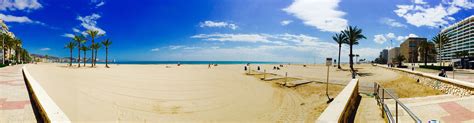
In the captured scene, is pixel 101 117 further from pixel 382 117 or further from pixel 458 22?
pixel 458 22

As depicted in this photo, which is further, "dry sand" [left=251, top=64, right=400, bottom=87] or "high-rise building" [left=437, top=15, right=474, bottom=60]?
"high-rise building" [left=437, top=15, right=474, bottom=60]

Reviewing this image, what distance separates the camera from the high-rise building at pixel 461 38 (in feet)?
282

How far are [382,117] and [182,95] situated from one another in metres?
9.84

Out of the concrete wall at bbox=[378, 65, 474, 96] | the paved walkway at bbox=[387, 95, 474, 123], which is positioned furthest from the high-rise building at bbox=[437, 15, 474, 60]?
the paved walkway at bbox=[387, 95, 474, 123]

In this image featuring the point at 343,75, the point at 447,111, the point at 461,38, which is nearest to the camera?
the point at 447,111

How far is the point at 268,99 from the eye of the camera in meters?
13.5

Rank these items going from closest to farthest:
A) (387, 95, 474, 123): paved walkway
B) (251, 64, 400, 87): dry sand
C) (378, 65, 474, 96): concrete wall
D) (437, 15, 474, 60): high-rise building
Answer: (387, 95, 474, 123): paved walkway
(378, 65, 474, 96): concrete wall
(251, 64, 400, 87): dry sand
(437, 15, 474, 60): high-rise building

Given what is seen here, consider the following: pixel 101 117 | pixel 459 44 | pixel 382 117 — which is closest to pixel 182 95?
pixel 101 117

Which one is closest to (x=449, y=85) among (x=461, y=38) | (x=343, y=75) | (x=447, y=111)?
(x=447, y=111)

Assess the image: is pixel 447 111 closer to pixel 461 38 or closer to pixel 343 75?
pixel 343 75

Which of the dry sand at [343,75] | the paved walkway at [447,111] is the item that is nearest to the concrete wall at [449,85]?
the paved walkway at [447,111]

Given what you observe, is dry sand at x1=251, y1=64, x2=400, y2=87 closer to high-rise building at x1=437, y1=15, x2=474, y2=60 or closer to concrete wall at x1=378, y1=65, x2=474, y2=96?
concrete wall at x1=378, y1=65, x2=474, y2=96

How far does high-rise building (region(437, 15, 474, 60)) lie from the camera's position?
3383 inches

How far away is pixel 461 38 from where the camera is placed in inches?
3733
